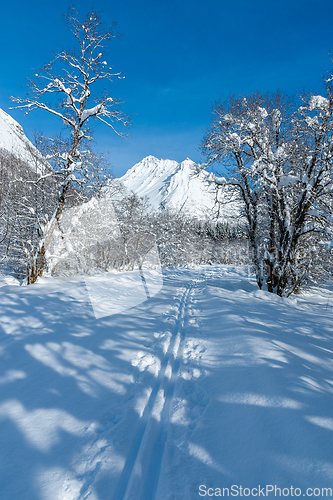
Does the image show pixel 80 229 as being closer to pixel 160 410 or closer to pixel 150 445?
pixel 160 410

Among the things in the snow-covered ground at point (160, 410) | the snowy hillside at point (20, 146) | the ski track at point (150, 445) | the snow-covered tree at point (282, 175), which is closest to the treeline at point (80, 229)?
the snowy hillside at point (20, 146)

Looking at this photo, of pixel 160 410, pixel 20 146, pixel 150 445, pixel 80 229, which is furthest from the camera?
pixel 80 229

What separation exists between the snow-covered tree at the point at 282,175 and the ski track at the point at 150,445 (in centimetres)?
674

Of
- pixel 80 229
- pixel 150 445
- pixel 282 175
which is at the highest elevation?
pixel 282 175

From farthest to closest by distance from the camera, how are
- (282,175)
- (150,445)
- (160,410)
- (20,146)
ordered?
(20,146) → (282,175) → (160,410) → (150,445)

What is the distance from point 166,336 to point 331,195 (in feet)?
25.0

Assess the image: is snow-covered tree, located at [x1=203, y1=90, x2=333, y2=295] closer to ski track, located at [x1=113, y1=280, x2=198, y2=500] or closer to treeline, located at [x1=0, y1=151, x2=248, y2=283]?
treeline, located at [x1=0, y1=151, x2=248, y2=283]

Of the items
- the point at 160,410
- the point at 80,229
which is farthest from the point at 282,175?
the point at 80,229

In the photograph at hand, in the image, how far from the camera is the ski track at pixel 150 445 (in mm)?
1940

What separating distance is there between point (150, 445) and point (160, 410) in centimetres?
55

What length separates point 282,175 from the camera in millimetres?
7801

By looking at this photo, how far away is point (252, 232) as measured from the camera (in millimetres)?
10078

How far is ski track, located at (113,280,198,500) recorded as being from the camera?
194 cm

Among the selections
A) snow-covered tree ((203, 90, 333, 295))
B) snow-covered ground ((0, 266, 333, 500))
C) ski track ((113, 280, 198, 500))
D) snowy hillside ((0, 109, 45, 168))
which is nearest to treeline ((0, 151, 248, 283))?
snowy hillside ((0, 109, 45, 168))
